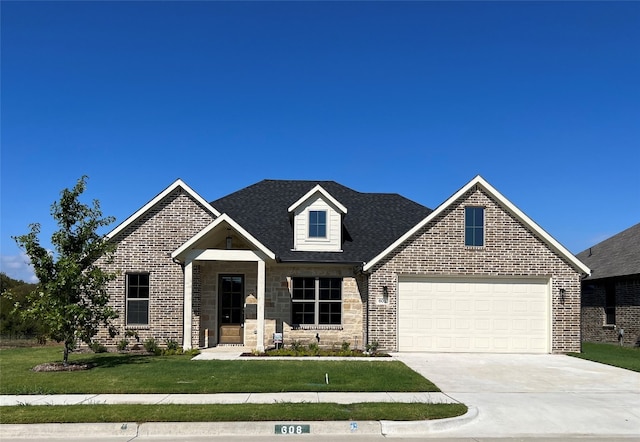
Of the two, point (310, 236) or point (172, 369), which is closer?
point (172, 369)

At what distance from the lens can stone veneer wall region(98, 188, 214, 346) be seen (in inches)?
755

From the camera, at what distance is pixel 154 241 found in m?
19.6

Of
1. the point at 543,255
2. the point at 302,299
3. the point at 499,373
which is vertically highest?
the point at 543,255

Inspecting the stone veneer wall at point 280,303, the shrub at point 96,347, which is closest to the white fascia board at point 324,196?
the stone veneer wall at point 280,303

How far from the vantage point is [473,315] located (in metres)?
18.4

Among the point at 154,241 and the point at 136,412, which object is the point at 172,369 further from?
the point at 154,241

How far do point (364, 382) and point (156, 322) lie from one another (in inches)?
386

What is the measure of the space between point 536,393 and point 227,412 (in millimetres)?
6576

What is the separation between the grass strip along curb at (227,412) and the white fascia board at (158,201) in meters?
10.3

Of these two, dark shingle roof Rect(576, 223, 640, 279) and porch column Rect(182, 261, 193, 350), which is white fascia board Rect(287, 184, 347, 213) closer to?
porch column Rect(182, 261, 193, 350)

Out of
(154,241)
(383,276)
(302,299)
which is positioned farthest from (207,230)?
(383,276)

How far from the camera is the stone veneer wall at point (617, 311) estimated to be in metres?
22.2

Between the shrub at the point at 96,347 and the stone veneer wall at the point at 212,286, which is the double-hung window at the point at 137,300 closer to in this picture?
the shrub at the point at 96,347

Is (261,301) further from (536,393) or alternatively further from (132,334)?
(536,393)
